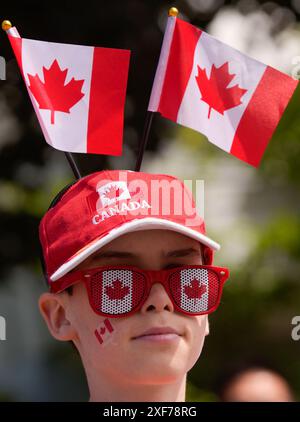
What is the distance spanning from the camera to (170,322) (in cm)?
155

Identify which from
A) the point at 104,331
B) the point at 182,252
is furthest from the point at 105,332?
the point at 182,252

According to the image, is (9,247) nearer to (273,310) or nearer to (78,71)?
(273,310)

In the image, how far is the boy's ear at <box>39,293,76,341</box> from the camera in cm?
166

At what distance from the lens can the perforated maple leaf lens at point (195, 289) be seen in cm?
155

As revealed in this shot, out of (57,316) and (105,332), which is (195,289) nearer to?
(105,332)

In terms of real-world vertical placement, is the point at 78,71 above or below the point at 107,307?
above

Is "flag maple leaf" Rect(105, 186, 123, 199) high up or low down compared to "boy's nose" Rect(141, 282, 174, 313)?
up

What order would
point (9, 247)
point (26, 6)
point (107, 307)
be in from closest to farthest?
point (107, 307), point (26, 6), point (9, 247)

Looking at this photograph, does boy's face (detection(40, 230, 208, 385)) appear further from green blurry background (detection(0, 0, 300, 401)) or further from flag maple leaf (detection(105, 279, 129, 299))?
green blurry background (detection(0, 0, 300, 401))

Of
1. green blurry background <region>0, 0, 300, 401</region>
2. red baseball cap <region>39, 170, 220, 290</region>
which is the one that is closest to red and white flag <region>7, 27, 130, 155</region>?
red baseball cap <region>39, 170, 220, 290</region>

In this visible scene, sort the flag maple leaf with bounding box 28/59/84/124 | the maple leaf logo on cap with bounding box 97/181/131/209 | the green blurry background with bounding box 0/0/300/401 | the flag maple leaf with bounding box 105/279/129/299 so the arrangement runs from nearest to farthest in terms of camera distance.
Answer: the flag maple leaf with bounding box 105/279/129/299 → the maple leaf logo on cap with bounding box 97/181/131/209 → the flag maple leaf with bounding box 28/59/84/124 → the green blurry background with bounding box 0/0/300/401

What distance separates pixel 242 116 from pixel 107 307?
60 centimetres

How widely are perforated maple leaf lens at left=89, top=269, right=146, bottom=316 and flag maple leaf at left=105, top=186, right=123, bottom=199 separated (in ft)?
0.57

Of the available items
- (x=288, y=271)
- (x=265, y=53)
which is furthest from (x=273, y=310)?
(x=265, y=53)
